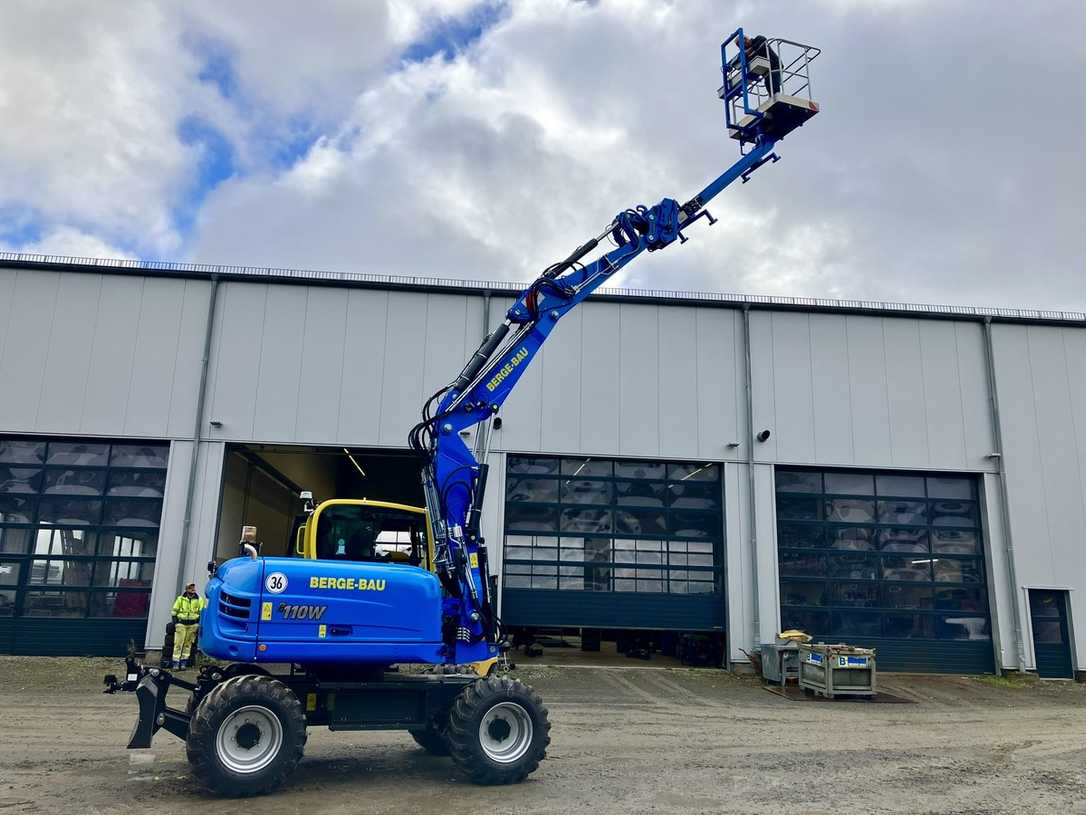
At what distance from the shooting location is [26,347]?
1744cm

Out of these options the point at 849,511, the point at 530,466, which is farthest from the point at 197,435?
the point at 849,511

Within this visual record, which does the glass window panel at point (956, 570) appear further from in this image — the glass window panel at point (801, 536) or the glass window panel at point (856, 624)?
the glass window panel at point (801, 536)

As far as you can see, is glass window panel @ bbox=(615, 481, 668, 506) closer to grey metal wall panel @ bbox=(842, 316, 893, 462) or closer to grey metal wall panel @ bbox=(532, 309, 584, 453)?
→ grey metal wall panel @ bbox=(532, 309, 584, 453)

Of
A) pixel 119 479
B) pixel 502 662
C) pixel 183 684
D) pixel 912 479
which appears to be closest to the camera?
pixel 183 684

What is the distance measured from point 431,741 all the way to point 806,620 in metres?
11.3

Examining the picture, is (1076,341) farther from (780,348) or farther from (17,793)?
(17,793)

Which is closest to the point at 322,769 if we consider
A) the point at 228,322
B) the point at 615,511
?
the point at 615,511

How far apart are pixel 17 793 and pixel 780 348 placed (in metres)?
16.1

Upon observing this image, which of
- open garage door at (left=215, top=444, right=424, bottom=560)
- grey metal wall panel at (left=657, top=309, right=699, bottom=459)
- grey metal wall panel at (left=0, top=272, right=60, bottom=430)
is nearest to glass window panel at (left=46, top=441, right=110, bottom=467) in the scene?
grey metal wall panel at (left=0, top=272, right=60, bottom=430)

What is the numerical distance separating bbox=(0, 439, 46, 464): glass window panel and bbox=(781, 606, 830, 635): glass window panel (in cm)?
1616

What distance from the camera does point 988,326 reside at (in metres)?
19.4

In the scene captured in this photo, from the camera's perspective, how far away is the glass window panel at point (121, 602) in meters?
16.9

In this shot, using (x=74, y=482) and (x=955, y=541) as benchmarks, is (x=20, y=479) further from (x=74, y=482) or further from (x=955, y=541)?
(x=955, y=541)

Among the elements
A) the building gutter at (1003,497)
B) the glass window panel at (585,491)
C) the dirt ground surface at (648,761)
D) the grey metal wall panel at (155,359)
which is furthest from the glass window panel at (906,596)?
the grey metal wall panel at (155,359)
